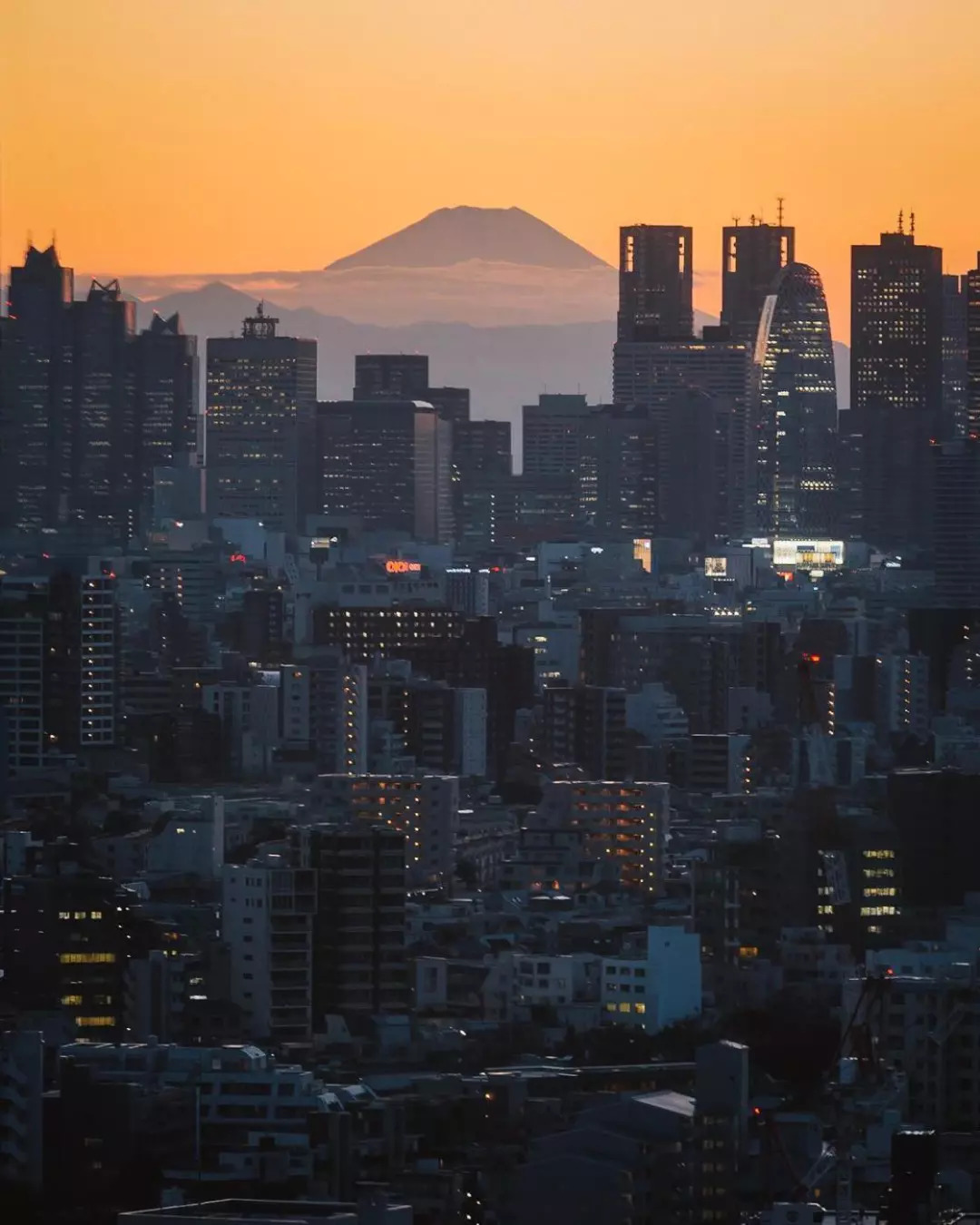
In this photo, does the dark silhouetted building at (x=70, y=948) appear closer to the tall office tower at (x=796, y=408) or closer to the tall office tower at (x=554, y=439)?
the tall office tower at (x=796, y=408)

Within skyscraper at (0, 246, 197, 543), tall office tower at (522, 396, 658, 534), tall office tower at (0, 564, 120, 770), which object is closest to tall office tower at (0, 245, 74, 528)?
skyscraper at (0, 246, 197, 543)

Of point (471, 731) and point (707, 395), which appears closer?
point (471, 731)

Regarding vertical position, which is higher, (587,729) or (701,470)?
(701,470)

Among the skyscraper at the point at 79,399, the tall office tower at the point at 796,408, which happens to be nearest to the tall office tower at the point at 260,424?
the skyscraper at the point at 79,399

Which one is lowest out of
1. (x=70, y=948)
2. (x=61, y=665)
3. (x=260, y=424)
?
(x=70, y=948)

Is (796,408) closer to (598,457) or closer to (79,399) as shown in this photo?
(598,457)

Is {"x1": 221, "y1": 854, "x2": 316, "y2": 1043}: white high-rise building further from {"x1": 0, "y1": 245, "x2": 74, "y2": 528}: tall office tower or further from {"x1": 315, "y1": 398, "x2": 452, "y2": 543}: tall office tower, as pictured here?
{"x1": 315, "y1": 398, "x2": 452, "y2": 543}: tall office tower

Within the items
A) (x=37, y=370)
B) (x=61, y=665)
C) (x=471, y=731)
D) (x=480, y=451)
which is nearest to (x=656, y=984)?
(x=471, y=731)
